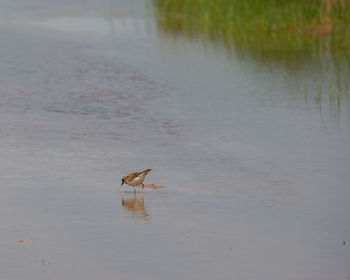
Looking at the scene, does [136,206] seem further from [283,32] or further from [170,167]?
[283,32]

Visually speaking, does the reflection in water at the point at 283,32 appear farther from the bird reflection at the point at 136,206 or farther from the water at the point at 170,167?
the bird reflection at the point at 136,206

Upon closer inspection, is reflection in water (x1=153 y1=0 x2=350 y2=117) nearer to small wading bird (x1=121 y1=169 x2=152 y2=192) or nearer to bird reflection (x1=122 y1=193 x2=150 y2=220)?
small wading bird (x1=121 y1=169 x2=152 y2=192)

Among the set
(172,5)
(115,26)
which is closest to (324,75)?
(115,26)

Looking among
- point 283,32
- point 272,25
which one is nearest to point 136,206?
point 283,32

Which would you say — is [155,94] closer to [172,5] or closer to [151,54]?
[151,54]

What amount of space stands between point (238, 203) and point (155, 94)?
750 cm

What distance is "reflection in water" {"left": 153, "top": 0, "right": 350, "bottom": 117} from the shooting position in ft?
66.8

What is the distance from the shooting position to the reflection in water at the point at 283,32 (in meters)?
20.4

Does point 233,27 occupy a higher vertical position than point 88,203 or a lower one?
lower

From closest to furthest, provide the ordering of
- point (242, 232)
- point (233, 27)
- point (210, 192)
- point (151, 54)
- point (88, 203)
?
point (242, 232) → point (88, 203) → point (210, 192) → point (151, 54) → point (233, 27)

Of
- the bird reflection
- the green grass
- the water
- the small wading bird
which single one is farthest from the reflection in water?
the bird reflection

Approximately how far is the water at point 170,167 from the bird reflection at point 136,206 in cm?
4

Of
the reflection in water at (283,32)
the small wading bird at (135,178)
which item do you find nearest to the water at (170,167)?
the small wading bird at (135,178)

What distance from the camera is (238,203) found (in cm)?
988
